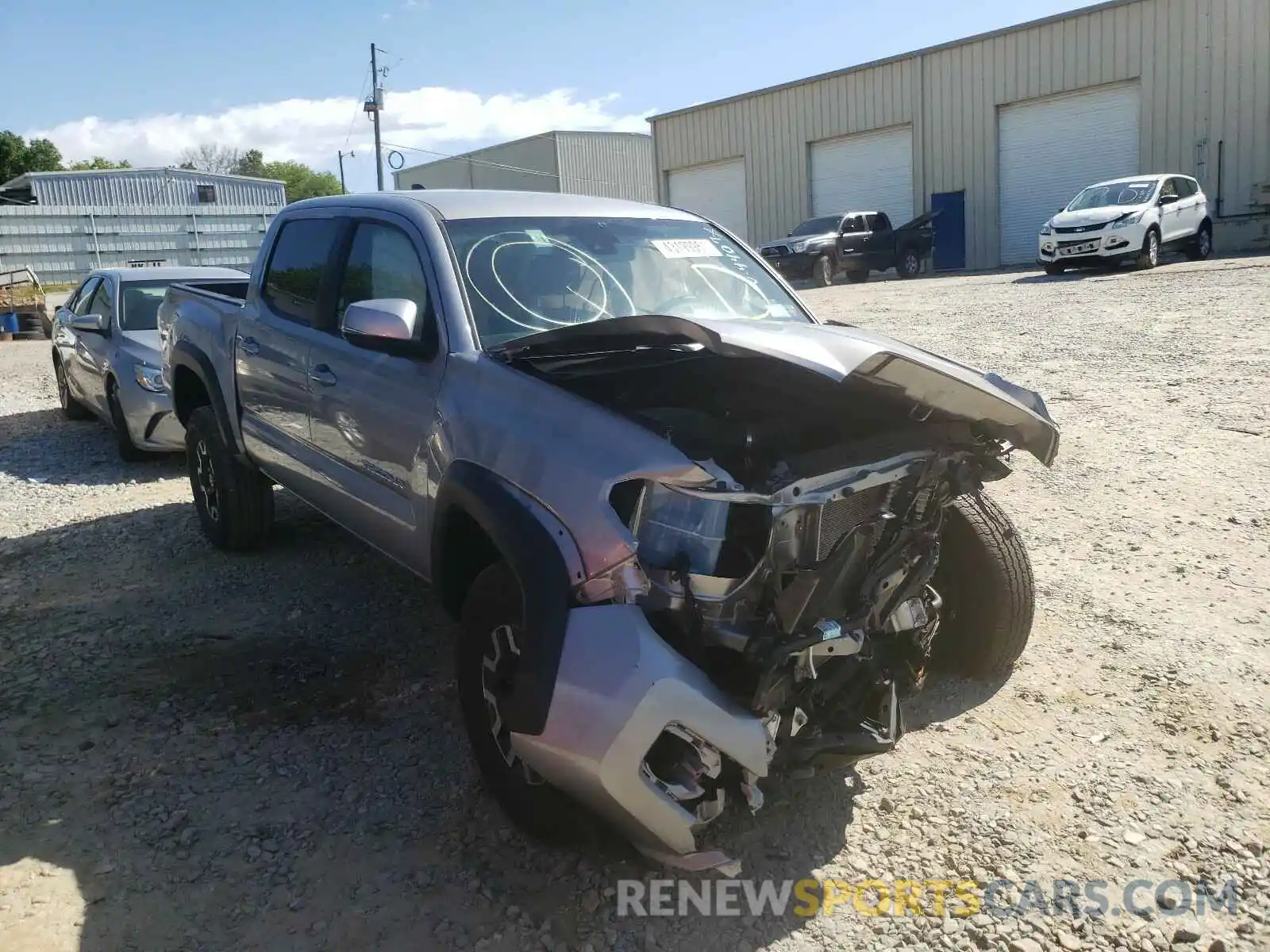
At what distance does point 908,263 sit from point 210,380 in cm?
2230

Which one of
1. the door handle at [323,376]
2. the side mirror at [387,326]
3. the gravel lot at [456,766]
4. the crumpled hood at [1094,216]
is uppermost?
the crumpled hood at [1094,216]

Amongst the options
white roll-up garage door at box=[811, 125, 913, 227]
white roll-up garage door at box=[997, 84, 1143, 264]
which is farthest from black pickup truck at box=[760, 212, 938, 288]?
white roll-up garage door at box=[811, 125, 913, 227]

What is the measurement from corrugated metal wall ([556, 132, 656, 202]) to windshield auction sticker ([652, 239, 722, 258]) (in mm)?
43513

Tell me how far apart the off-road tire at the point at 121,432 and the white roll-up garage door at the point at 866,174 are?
76.2ft

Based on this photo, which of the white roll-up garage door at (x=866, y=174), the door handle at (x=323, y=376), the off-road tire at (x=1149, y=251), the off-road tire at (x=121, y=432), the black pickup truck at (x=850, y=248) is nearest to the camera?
the door handle at (x=323, y=376)

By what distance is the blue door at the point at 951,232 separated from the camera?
27.3m

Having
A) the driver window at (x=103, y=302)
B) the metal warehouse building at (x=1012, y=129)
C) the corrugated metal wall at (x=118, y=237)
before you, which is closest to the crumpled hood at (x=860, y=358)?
the driver window at (x=103, y=302)

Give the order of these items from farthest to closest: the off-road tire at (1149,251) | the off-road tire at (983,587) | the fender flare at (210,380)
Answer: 1. the off-road tire at (1149,251)
2. the fender flare at (210,380)
3. the off-road tire at (983,587)

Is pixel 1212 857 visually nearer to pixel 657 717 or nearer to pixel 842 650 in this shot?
pixel 842 650

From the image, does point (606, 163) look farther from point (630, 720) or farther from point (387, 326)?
point (630, 720)

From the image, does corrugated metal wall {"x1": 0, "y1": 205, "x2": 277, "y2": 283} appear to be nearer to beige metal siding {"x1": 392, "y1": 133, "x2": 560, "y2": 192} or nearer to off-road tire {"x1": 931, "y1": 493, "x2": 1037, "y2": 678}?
beige metal siding {"x1": 392, "y1": 133, "x2": 560, "y2": 192}

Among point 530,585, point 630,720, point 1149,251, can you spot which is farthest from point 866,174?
Answer: point 630,720

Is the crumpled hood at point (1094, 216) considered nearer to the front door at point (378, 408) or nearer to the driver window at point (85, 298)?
the driver window at point (85, 298)

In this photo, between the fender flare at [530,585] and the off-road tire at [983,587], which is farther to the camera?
the off-road tire at [983,587]
